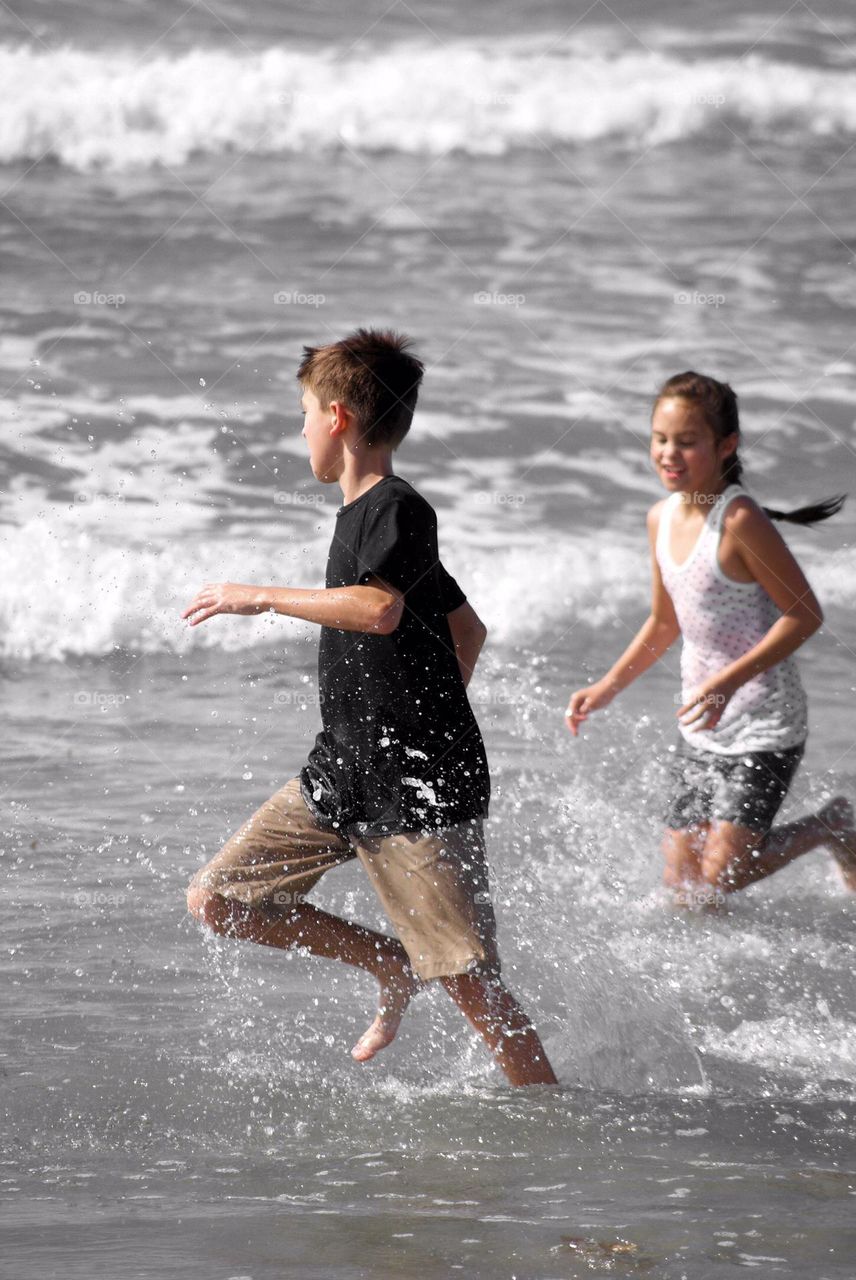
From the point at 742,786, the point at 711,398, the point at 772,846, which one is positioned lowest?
the point at 772,846

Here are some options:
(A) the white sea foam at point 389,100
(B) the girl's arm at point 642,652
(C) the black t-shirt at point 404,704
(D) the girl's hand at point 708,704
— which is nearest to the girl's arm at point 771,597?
(D) the girl's hand at point 708,704

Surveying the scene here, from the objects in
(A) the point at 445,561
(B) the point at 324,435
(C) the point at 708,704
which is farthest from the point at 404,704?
(A) the point at 445,561

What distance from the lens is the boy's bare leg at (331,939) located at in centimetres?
331

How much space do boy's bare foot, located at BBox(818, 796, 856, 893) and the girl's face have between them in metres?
1.12

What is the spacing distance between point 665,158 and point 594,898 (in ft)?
38.0

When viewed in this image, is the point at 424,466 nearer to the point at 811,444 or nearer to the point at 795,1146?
the point at 811,444

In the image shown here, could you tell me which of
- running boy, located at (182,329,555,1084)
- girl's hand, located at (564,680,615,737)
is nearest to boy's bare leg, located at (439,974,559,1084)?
running boy, located at (182,329,555,1084)

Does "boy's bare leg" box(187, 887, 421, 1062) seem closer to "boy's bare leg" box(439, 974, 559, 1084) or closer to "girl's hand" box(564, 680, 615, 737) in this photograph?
"boy's bare leg" box(439, 974, 559, 1084)

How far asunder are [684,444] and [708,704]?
0.68 meters

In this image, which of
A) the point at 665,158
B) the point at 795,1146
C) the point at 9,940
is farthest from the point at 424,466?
the point at 795,1146

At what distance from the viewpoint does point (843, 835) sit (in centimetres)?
456

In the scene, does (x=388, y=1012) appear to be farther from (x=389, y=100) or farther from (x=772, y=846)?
(x=389, y=100)

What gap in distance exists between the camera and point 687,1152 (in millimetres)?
2947

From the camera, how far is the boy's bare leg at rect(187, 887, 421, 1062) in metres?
3.31
